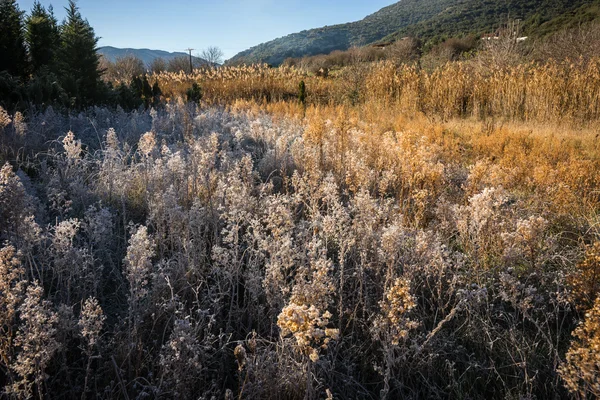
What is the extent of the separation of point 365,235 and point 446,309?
73 centimetres

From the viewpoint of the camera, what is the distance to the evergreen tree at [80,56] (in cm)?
909

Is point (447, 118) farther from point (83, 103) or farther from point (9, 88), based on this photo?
point (9, 88)

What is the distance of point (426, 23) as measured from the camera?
60188 millimetres

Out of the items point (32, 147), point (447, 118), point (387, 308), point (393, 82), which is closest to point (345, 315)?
point (387, 308)

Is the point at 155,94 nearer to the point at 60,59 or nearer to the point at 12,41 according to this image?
the point at 60,59

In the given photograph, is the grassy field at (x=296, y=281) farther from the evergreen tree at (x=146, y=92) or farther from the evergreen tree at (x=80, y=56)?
the evergreen tree at (x=146, y=92)

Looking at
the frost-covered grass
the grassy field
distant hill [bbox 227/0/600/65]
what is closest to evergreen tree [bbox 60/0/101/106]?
the grassy field

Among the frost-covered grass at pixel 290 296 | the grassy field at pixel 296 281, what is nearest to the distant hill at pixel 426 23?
the grassy field at pixel 296 281

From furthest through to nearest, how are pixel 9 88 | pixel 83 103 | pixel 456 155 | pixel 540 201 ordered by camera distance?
1. pixel 83 103
2. pixel 9 88
3. pixel 456 155
4. pixel 540 201

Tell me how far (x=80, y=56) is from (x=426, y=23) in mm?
63958

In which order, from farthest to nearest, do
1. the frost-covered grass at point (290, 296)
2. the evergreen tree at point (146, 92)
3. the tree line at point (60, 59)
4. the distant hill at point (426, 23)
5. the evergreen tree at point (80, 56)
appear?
1. the distant hill at point (426, 23)
2. the evergreen tree at point (146, 92)
3. the evergreen tree at point (80, 56)
4. the tree line at point (60, 59)
5. the frost-covered grass at point (290, 296)

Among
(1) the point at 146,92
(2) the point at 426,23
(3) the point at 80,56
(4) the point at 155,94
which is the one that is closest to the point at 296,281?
(3) the point at 80,56

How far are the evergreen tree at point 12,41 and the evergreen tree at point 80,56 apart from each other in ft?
2.96

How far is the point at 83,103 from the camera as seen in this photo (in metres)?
8.73
